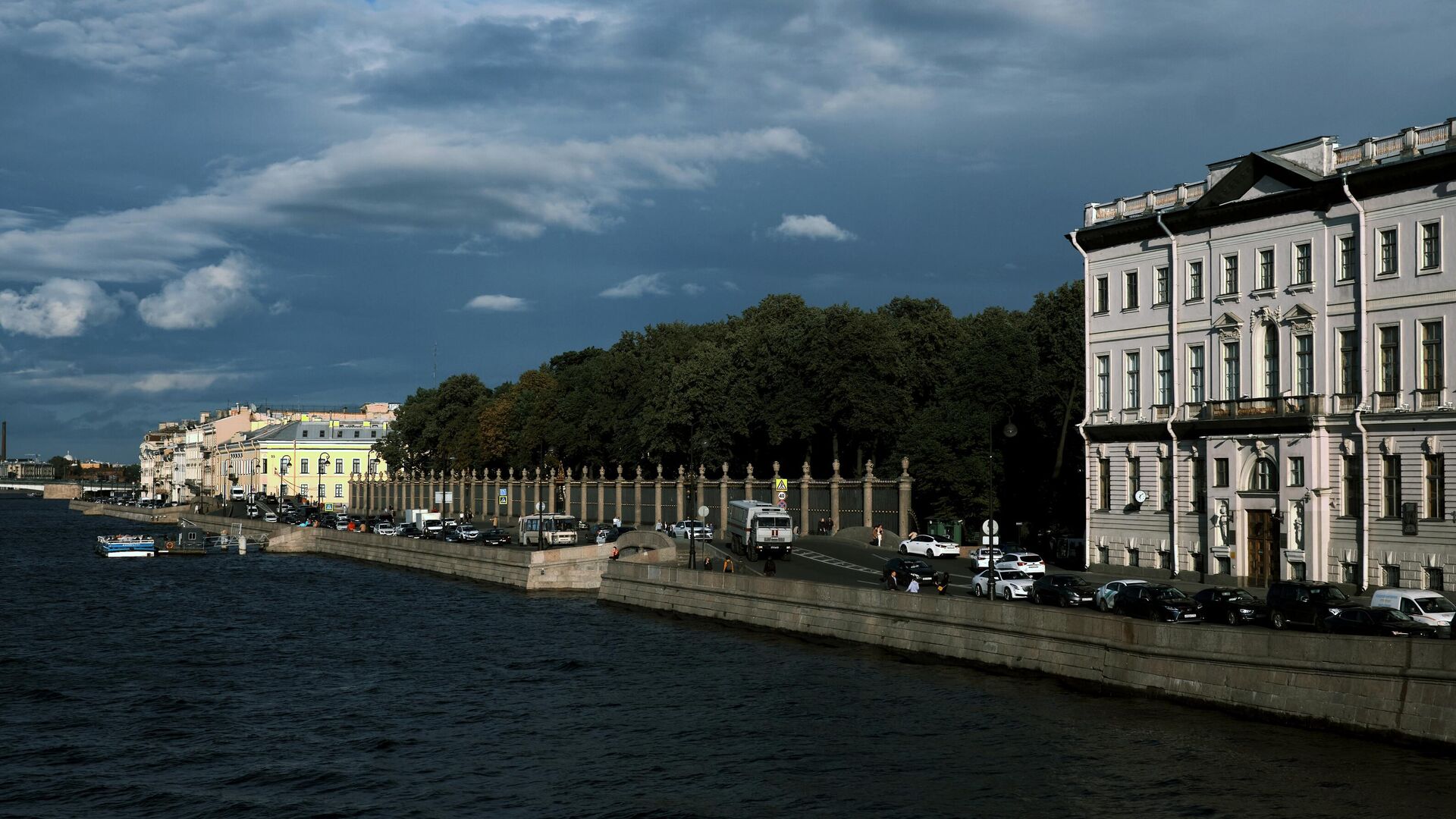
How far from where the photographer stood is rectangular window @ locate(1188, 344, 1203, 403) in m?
58.1

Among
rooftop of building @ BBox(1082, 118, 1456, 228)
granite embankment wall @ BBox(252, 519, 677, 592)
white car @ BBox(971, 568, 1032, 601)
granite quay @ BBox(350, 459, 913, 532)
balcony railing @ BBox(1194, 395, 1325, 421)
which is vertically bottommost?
granite embankment wall @ BBox(252, 519, 677, 592)

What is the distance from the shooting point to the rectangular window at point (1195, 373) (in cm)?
5809

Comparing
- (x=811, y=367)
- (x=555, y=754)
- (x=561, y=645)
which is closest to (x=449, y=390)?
(x=811, y=367)

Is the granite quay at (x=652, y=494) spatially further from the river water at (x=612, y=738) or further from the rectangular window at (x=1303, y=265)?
the rectangular window at (x=1303, y=265)

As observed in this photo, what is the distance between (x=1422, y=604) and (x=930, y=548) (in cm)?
3194

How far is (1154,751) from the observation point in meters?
30.1

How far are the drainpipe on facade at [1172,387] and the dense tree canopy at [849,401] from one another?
6956 mm

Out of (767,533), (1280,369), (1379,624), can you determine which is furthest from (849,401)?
(1379,624)

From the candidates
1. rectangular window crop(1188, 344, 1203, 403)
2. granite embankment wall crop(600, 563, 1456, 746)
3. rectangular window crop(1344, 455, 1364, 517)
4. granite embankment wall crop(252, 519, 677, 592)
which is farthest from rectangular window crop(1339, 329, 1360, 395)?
granite embankment wall crop(252, 519, 677, 592)

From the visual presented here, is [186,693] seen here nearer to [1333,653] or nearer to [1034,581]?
[1034,581]

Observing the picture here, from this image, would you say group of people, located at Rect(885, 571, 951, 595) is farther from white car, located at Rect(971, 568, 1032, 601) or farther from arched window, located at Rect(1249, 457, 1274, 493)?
arched window, located at Rect(1249, 457, 1274, 493)

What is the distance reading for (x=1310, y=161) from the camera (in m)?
53.8

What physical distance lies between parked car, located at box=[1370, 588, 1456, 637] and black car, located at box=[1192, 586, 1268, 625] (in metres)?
3.68

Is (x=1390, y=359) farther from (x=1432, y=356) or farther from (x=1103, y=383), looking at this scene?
(x=1103, y=383)
